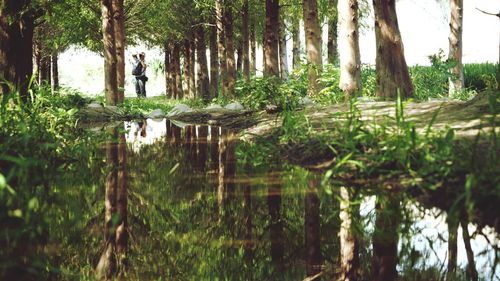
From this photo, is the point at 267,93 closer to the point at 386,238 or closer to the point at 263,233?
→ the point at 263,233

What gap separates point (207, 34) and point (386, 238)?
25.9 m

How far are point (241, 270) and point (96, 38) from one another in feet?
69.9

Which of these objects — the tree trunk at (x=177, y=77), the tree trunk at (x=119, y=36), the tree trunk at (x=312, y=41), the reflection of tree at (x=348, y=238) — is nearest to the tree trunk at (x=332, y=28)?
the tree trunk at (x=312, y=41)

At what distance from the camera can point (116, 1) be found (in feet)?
52.4

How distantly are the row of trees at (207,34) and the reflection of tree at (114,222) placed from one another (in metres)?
1.76

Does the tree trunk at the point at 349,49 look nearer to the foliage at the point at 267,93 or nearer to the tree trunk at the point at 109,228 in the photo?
the foliage at the point at 267,93

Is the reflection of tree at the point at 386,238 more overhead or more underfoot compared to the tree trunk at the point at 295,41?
more underfoot

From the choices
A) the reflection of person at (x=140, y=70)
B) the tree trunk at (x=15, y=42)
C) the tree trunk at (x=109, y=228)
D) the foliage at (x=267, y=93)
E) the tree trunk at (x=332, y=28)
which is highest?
the tree trunk at (x=332, y=28)

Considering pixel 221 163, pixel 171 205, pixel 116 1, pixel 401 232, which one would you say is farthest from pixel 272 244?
pixel 116 1

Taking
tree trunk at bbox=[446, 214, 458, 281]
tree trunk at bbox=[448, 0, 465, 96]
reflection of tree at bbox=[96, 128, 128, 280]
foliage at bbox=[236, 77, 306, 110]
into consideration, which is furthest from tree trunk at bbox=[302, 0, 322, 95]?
tree trunk at bbox=[446, 214, 458, 281]

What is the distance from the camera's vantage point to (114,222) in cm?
318

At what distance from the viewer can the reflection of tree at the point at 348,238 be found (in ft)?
7.98

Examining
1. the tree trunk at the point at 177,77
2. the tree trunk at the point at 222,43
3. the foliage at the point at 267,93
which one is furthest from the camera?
the tree trunk at the point at 177,77

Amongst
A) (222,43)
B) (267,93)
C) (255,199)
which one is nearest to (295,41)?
(222,43)
